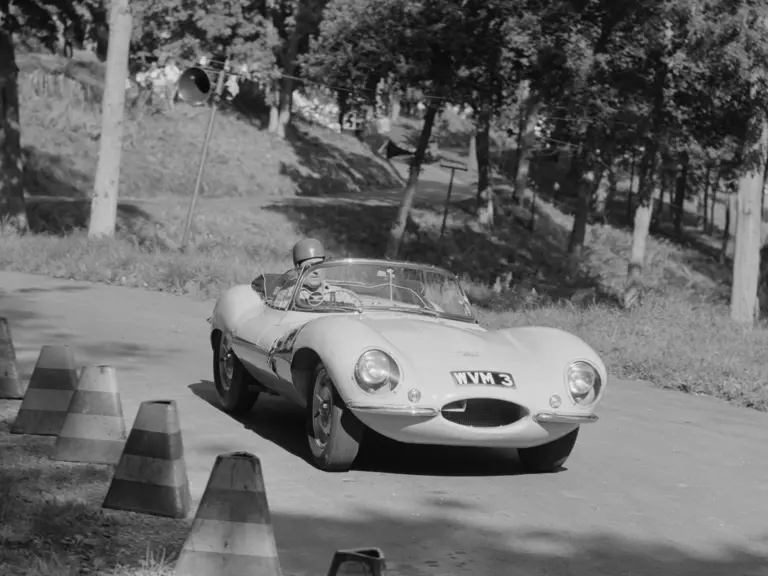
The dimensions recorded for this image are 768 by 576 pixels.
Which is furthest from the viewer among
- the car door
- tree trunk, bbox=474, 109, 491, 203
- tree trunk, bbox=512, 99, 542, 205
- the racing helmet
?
tree trunk, bbox=474, 109, 491, 203

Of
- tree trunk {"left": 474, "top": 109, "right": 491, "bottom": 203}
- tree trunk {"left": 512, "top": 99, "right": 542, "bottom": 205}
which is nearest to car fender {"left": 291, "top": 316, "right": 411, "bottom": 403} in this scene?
tree trunk {"left": 512, "top": 99, "right": 542, "bottom": 205}

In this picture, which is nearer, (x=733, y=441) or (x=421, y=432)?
(x=421, y=432)

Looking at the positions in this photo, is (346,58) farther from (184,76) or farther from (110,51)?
(184,76)

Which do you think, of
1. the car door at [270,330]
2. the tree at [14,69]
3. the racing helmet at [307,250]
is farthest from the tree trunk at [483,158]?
the car door at [270,330]

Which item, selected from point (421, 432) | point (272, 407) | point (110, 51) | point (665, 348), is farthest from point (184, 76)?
point (421, 432)

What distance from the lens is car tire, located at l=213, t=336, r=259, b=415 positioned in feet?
31.2

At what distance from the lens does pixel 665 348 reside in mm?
15383

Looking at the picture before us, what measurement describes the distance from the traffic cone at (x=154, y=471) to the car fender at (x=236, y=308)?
11.8 feet

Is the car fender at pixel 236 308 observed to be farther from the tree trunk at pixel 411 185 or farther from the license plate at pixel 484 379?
the tree trunk at pixel 411 185

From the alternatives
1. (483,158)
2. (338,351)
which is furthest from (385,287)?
(483,158)

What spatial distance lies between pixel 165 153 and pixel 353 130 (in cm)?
2907

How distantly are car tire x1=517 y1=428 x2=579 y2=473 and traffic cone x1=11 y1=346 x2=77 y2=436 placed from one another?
2.93 metres

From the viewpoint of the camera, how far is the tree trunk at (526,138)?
40.7 meters

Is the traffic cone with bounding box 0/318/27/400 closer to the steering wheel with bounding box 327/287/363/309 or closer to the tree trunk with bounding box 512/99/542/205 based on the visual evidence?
the steering wheel with bounding box 327/287/363/309
